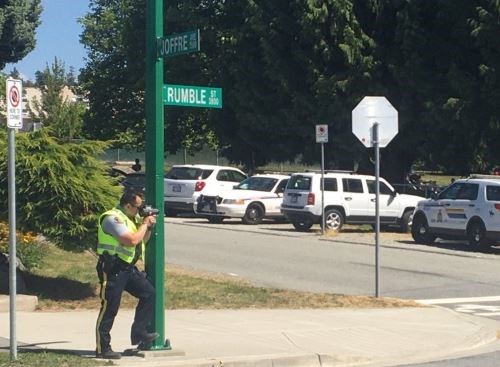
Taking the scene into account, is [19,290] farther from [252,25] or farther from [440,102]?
[252,25]

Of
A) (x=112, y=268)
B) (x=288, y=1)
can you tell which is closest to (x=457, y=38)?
(x=288, y=1)

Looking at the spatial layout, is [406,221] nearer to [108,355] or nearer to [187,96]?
[187,96]

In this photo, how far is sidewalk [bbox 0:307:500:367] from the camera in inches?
403

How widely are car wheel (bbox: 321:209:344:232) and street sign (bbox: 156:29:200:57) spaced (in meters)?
18.7

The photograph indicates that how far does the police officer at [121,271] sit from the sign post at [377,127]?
20.2 feet

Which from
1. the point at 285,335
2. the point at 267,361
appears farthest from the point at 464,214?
the point at 267,361

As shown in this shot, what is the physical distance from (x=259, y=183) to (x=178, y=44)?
73.4ft

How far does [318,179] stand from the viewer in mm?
28328

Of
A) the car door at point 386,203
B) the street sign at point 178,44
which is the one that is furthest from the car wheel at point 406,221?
the street sign at point 178,44

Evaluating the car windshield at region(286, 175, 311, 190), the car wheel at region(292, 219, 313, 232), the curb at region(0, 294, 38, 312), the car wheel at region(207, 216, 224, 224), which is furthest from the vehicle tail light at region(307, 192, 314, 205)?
the curb at region(0, 294, 38, 312)

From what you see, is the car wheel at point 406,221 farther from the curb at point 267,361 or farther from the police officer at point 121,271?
the police officer at point 121,271

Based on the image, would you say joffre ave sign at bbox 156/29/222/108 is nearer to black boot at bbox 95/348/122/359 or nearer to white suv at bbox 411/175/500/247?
black boot at bbox 95/348/122/359

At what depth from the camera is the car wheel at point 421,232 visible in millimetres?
25453

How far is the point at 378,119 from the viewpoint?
53.6 feet
